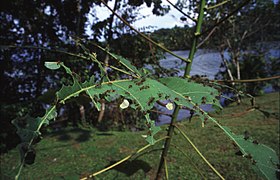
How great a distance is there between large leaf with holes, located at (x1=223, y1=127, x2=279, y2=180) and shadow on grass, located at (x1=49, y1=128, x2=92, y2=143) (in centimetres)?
541

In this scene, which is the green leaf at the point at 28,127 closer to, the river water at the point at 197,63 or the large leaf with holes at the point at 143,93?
the large leaf with holes at the point at 143,93

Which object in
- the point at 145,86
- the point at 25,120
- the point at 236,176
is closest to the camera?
the point at 25,120

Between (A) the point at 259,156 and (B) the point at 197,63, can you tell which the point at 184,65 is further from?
(B) the point at 197,63

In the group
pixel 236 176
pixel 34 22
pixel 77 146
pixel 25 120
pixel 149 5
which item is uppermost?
pixel 34 22

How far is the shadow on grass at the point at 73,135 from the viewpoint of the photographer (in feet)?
18.9

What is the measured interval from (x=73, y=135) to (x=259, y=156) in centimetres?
576

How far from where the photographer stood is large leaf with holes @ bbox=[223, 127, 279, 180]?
22.0 inches

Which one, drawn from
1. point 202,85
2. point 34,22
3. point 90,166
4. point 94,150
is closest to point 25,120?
point 202,85

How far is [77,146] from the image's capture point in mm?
5387

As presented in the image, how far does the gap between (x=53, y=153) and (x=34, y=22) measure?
317 centimetres

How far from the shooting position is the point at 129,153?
4.66 m

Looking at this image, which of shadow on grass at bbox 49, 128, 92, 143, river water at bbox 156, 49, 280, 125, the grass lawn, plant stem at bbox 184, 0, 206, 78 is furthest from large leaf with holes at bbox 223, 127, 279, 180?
shadow on grass at bbox 49, 128, 92, 143

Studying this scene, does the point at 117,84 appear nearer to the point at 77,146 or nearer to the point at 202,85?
the point at 202,85

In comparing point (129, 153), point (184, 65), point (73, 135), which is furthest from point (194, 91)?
point (184, 65)
